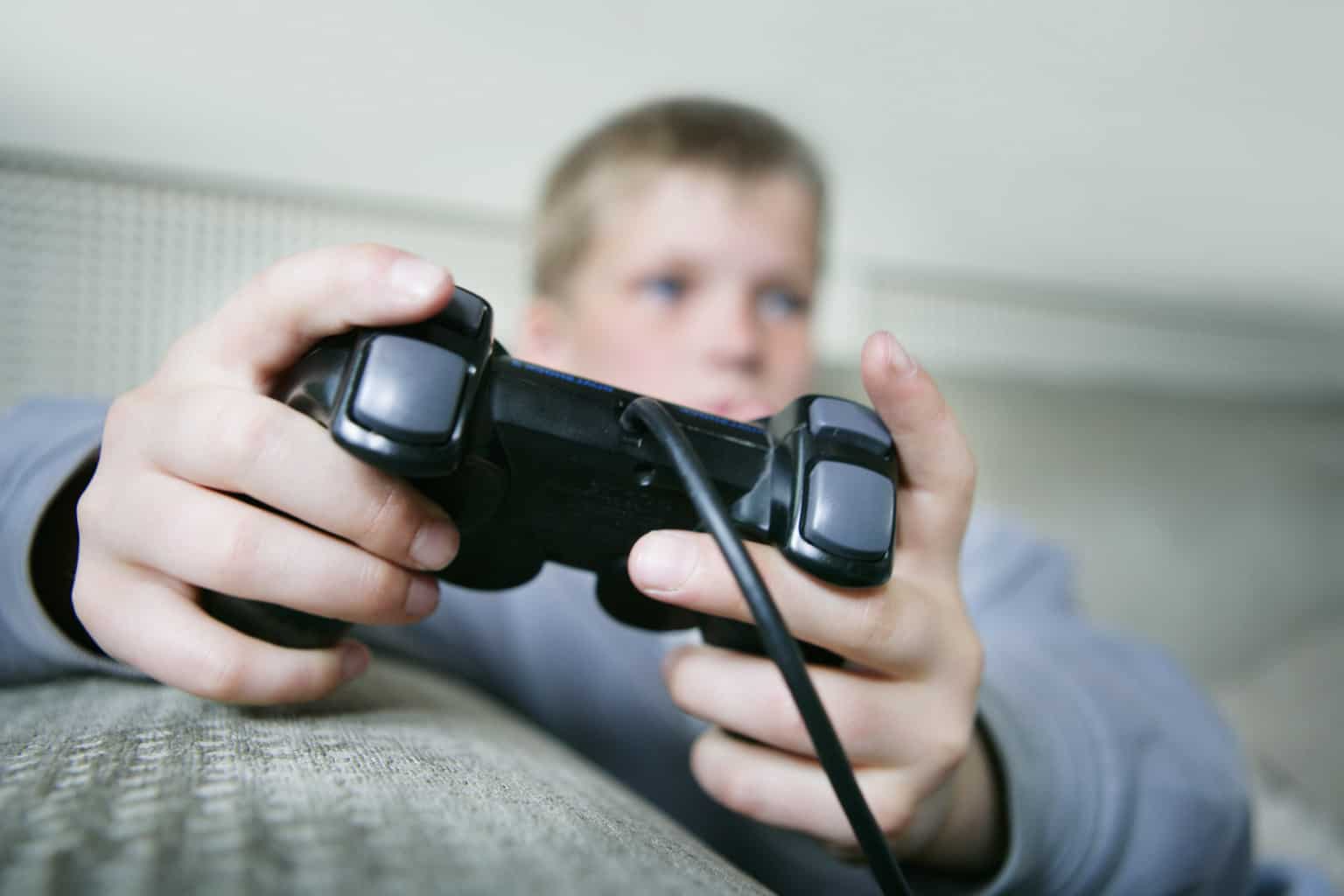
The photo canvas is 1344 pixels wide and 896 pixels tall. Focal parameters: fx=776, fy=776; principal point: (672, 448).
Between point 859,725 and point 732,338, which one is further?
point 732,338

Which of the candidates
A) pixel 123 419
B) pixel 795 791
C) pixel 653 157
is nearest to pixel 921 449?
pixel 795 791

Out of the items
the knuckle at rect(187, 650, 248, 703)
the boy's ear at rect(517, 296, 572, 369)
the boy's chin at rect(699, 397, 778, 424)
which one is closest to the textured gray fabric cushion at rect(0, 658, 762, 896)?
the knuckle at rect(187, 650, 248, 703)

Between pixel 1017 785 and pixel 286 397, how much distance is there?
319 millimetres

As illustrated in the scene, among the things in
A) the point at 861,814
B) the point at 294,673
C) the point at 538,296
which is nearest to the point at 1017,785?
the point at 861,814

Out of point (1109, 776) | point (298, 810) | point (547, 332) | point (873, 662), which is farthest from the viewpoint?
point (547, 332)

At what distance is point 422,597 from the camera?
0.81ft

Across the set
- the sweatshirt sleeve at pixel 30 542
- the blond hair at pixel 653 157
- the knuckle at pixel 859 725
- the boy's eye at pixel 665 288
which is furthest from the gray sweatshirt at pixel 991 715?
the blond hair at pixel 653 157

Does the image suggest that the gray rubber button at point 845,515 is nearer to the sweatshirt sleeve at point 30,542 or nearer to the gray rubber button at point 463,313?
the gray rubber button at point 463,313

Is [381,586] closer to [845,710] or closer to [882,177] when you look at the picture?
[845,710]

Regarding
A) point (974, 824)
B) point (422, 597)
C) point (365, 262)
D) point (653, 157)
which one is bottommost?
point (974, 824)

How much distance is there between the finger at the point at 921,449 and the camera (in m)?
0.23

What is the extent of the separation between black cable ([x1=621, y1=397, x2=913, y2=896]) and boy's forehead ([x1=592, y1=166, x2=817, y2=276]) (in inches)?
19.2

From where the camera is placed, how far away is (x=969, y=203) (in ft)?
2.81

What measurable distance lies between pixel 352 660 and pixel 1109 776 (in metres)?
0.33
